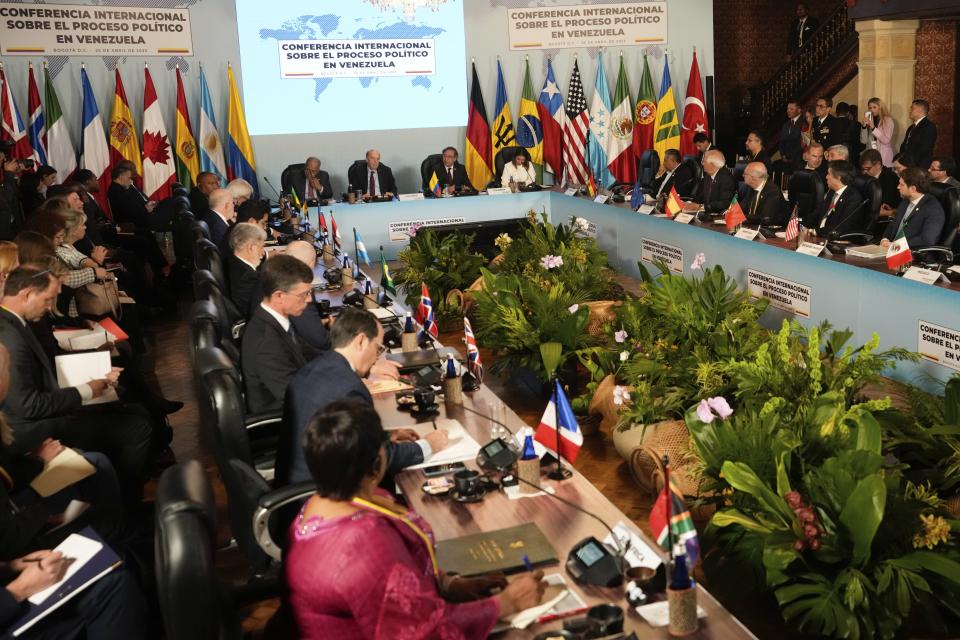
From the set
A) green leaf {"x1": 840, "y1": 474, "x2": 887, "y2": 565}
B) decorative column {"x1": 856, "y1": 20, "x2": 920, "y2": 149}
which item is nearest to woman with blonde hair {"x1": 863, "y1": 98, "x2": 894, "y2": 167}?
decorative column {"x1": 856, "y1": 20, "x2": 920, "y2": 149}

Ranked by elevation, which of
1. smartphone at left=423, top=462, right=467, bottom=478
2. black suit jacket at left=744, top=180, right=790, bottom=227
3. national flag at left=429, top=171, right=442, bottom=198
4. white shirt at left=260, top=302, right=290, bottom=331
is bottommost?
smartphone at left=423, top=462, right=467, bottom=478

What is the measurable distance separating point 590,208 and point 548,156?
10.2ft

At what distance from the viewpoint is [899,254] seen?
16.9 feet

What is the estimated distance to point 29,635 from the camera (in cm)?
242

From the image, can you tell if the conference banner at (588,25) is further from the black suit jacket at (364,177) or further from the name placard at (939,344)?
the name placard at (939,344)

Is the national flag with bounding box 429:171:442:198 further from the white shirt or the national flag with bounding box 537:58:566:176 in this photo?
the white shirt

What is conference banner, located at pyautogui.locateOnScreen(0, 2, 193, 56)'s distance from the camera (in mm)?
10523

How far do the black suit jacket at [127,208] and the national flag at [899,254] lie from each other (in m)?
6.79

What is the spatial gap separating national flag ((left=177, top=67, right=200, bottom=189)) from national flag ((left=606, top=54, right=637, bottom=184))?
17.0ft

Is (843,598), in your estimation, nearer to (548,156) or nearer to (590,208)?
(590,208)

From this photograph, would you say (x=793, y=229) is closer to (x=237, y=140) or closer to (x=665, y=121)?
(x=665, y=121)

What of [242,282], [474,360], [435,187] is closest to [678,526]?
[474,360]

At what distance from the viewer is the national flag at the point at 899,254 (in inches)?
203

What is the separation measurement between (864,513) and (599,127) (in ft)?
33.3
